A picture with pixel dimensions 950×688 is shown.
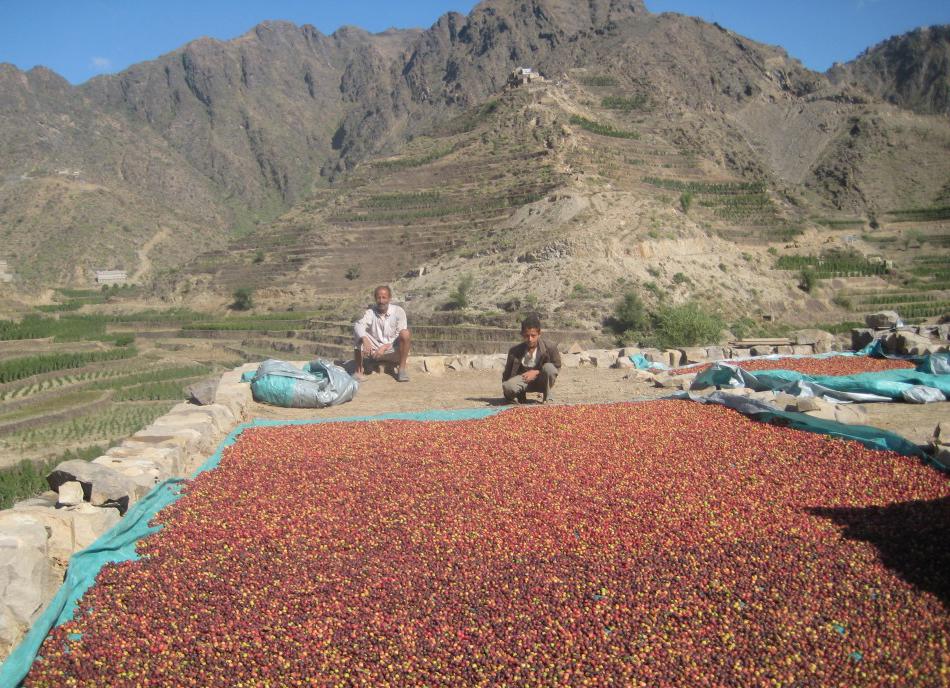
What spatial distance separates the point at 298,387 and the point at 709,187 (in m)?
49.6

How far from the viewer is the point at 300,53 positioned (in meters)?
156

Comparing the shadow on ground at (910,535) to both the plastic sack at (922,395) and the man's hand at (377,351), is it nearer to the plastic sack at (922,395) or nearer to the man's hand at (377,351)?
the plastic sack at (922,395)

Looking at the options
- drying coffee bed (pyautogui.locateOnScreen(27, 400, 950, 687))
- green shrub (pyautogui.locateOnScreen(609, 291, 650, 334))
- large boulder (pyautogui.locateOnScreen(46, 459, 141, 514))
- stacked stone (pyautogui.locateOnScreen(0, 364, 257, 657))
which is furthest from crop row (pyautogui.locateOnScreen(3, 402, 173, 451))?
green shrub (pyautogui.locateOnScreen(609, 291, 650, 334))

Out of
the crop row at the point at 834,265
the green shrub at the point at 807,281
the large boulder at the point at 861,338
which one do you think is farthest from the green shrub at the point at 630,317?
the crop row at the point at 834,265

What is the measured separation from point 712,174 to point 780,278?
2561 cm

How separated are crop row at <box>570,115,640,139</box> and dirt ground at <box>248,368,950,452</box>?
49.8 m

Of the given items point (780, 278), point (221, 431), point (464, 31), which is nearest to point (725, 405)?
point (221, 431)

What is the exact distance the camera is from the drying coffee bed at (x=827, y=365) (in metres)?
10.7

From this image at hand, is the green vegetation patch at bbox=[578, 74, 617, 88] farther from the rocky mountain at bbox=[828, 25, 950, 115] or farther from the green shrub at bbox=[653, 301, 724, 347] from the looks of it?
the green shrub at bbox=[653, 301, 724, 347]

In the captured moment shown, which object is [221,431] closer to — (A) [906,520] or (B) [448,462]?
(B) [448,462]

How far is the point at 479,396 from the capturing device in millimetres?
10031

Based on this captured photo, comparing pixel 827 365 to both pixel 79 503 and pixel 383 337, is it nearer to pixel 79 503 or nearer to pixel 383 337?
pixel 383 337

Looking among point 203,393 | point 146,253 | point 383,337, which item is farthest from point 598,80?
point 203,393

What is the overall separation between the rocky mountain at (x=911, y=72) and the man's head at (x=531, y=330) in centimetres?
11389
